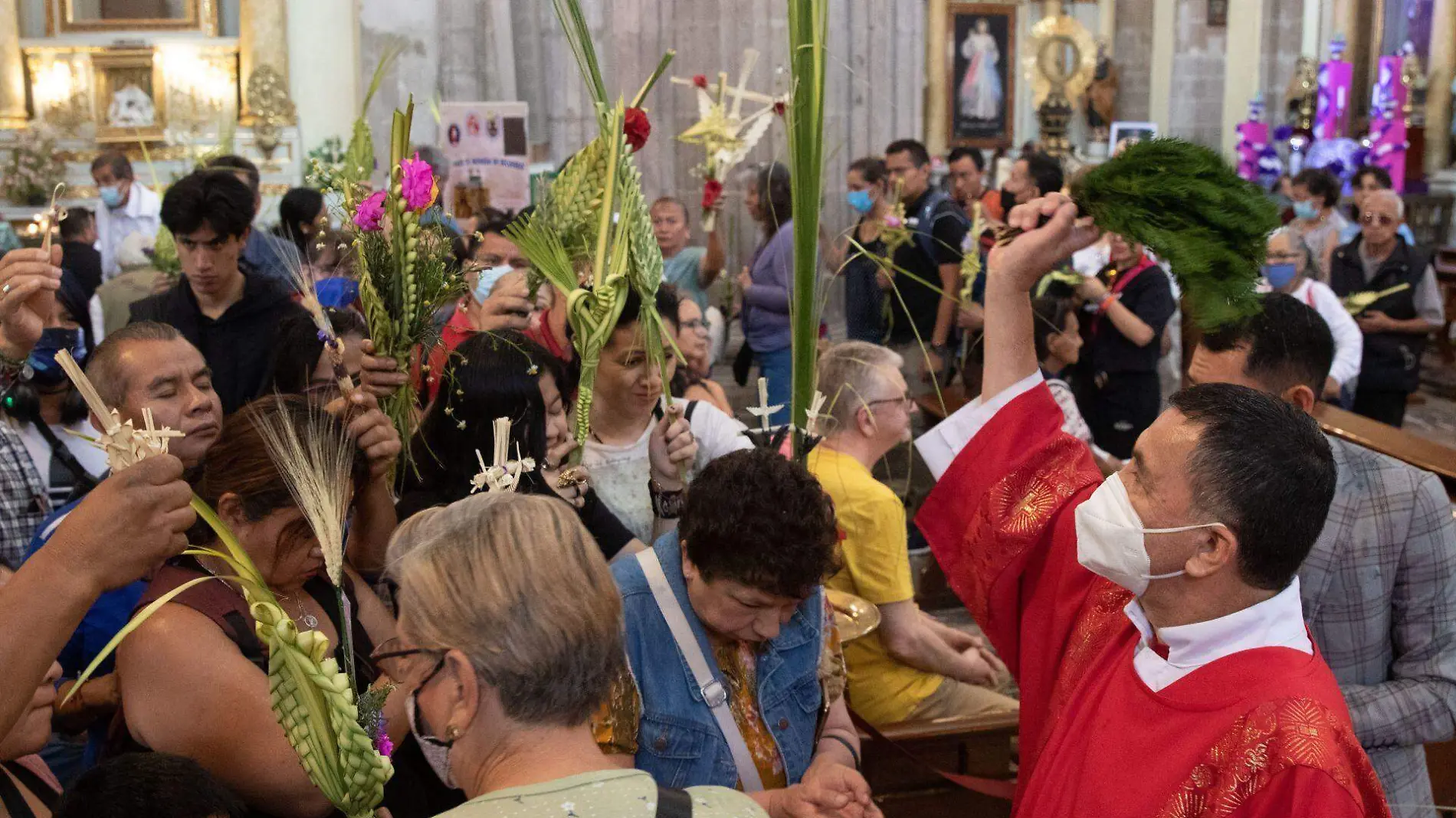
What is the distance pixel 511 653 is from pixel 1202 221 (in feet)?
4.13

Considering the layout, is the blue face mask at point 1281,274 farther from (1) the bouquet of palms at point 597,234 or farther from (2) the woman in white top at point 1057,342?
A: (1) the bouquet of palms at point 597,234

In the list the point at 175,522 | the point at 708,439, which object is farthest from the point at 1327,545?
the point at 175,522

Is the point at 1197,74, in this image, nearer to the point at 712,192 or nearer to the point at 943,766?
the point at 712,192

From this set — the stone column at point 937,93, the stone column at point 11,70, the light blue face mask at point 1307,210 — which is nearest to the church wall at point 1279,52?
the stone column at point 937,93

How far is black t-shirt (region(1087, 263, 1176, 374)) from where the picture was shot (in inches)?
238

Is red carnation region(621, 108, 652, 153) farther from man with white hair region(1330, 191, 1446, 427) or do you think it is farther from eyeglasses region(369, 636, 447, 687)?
man with white hair region(1330, 191, 1446, 427)

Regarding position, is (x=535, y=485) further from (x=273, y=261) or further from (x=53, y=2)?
(x=53, y=2)

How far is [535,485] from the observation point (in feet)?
9.15

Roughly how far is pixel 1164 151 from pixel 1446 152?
15560mm

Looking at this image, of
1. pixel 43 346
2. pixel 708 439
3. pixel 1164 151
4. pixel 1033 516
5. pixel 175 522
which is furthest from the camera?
pixel 43 346

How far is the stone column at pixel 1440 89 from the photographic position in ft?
50.4

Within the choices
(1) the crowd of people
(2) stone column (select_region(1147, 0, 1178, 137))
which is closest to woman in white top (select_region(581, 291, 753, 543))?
(1) the crowd of people

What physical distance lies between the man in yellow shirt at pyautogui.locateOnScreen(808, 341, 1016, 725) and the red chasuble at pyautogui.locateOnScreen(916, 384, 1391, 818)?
1.63ft

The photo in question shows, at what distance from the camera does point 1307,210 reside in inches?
415
